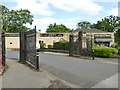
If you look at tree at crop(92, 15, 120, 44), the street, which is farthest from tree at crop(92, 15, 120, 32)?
the street

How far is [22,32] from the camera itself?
35.6 ft

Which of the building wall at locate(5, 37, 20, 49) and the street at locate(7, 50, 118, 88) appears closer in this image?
the street at locate(7, 50, 118, 88)

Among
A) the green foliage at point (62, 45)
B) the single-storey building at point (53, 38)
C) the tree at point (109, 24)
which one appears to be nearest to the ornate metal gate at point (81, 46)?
the green foliage at point (62, 45)

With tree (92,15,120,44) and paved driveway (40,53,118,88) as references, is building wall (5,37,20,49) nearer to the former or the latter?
paved driveway (40,53,118,88)

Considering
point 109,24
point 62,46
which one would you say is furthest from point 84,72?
point 109,24

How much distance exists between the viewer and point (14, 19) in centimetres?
4778

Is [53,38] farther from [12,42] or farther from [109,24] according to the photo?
[109,24]

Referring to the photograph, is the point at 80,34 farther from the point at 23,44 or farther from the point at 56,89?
the point at 56,89

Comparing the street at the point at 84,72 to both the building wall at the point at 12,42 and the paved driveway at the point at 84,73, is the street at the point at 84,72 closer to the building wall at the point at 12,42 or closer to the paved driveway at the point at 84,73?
the paved driveway at the point at 84,73

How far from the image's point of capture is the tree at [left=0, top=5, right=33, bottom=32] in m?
46.5

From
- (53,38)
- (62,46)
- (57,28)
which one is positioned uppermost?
(57,28)

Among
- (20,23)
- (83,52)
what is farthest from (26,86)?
(20,23)

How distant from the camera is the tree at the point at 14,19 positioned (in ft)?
153

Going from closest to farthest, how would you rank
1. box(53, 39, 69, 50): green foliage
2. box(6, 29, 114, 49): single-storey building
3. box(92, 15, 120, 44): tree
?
box(53, 39, 69, 50): green foliage → box(6, 29, 114, 49): single-storey building → box(92, 15, 120, 44): tree
